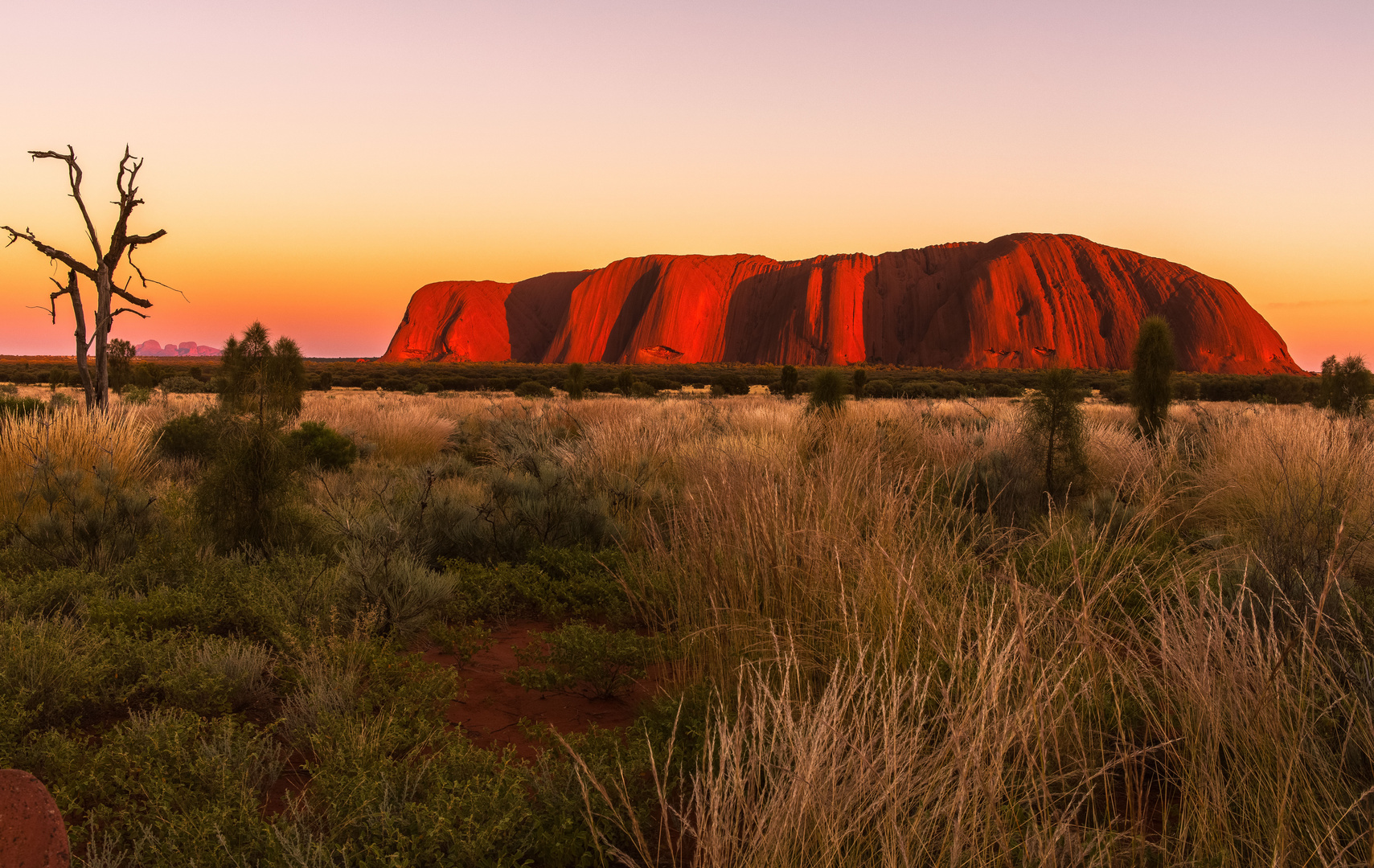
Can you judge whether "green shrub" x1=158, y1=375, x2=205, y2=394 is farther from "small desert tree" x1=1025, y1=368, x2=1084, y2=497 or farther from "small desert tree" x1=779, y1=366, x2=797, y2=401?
"small desert tree" x1=1025, y1=368, x2=1084, y2=497

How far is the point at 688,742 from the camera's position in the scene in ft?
9.27

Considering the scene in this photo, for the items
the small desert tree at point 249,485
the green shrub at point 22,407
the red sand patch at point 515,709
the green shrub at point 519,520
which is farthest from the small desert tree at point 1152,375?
the green shrub at point 22,407

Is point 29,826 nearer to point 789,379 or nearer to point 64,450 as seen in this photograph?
point 64,450

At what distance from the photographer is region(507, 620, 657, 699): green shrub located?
11.7ft

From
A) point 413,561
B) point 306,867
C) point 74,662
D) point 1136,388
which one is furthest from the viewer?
point 1136,388

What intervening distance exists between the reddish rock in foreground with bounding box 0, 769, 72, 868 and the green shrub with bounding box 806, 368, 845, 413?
34.4ft

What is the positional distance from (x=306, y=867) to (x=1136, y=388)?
1048 cm

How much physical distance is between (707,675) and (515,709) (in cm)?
90

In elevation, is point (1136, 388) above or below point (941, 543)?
above

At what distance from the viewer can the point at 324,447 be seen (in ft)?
29.3

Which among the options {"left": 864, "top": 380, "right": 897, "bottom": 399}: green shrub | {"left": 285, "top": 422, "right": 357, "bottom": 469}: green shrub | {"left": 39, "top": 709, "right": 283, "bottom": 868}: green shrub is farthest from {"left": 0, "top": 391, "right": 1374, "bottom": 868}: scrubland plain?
{"left": 864, "top": 380, "right": 897, "bottom": 399}: green shrub

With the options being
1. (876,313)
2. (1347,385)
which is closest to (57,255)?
(1347,385)

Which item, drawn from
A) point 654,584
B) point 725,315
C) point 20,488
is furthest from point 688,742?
point 725,315

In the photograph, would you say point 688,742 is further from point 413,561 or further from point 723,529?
point 413,561
